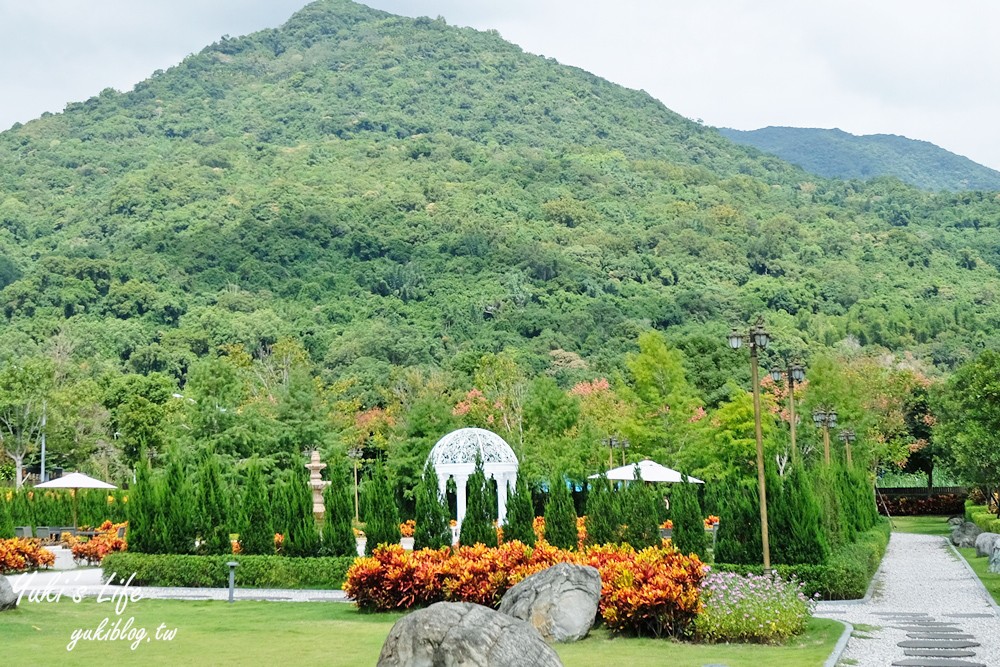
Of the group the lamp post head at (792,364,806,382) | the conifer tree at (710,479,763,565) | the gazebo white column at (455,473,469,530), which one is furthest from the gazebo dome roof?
the conifer tree at (710,479,763,565)

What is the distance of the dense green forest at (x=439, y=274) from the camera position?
135 ft

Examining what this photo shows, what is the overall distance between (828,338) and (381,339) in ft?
95.8

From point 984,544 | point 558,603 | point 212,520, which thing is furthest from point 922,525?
point 558,603

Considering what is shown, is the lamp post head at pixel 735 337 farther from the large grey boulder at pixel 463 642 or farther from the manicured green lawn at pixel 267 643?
the large grey boulder at pixel 463 642

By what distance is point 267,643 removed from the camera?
43.6 feet

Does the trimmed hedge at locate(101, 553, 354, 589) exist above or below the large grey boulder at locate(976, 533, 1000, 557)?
above

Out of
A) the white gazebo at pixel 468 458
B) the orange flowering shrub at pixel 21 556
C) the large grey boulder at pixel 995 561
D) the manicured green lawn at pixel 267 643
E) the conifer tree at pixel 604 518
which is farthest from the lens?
the white gazebo at pixel 468 458

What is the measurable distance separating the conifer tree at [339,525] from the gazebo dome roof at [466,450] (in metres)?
8.80

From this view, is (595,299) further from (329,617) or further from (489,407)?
(329,617)

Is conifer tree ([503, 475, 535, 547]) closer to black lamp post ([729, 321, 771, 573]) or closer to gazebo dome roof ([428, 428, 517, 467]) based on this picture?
black lamp post ([729, 321, 771, 573])

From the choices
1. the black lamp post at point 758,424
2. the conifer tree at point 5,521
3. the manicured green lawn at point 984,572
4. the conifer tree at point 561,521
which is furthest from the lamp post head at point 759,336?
the conifer tree at point 5,521

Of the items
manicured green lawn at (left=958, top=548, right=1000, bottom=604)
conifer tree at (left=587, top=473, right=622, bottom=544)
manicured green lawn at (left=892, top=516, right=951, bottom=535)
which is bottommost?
manicured green lawn at (left=892, top=516, right=951, bottom=535)

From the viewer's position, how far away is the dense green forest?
135 feet

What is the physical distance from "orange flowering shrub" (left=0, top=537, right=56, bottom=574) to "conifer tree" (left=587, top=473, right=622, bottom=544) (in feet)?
34.8
